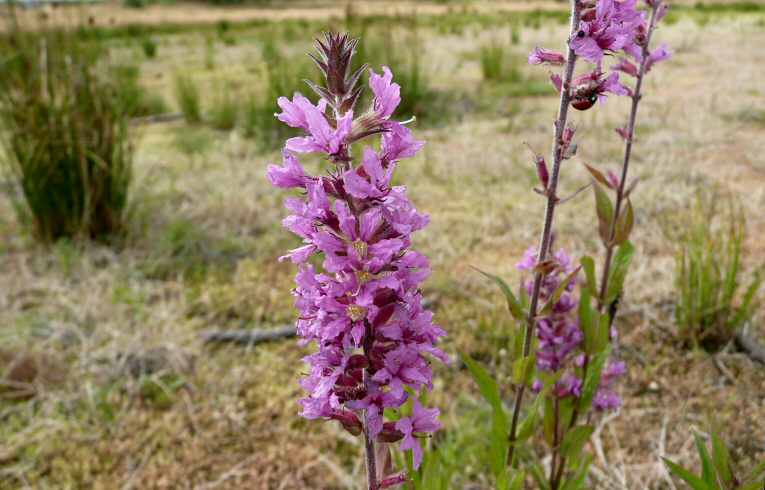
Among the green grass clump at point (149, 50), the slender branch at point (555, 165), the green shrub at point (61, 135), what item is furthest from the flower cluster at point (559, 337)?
the green grass clump at point (149, 50)

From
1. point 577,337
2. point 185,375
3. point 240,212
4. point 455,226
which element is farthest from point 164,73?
point 577,337

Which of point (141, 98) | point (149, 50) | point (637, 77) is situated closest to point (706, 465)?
point (637, 77)

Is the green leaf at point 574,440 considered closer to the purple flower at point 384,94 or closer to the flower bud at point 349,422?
the flower bud at point 349,422

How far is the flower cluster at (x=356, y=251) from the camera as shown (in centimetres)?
113

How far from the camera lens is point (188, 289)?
147 inches

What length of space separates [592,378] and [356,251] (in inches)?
42.0

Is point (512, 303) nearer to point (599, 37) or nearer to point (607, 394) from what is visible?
point (599, 37)

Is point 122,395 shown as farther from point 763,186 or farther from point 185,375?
point 763,186

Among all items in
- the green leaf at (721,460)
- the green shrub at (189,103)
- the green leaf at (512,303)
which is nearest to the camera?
the green leaf at (721,460)

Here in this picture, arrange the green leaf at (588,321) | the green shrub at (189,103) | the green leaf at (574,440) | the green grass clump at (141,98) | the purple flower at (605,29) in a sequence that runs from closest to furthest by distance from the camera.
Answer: the purple flower at (605,29) → the green leaf at (574,440) → the green leaf at (588,321) → the green grass clump at (141,98) → the green shrub at (189,103)

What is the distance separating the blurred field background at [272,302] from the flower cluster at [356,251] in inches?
13.9

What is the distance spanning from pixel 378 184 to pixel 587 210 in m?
3.76

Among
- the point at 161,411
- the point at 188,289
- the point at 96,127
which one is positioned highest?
the point at 96,127

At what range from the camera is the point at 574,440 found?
181cm
